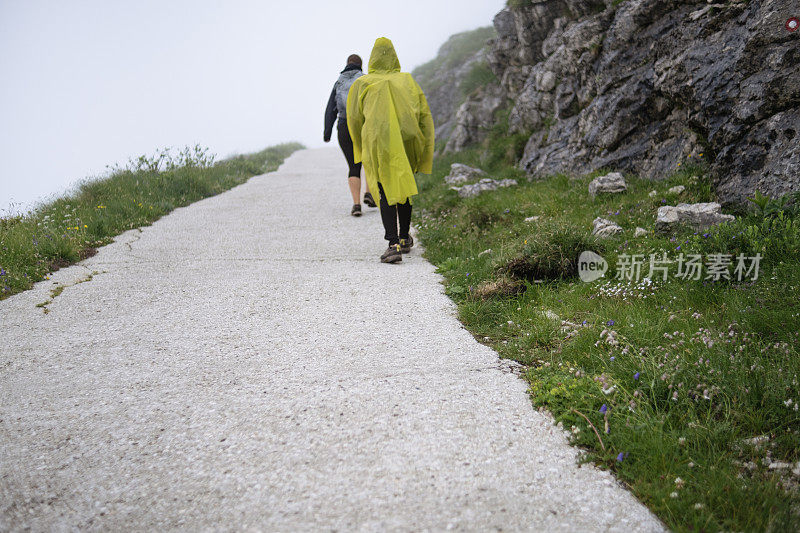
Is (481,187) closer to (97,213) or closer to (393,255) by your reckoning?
(393,255)

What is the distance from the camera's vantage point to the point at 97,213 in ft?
25.1

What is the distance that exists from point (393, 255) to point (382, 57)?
7.93ft

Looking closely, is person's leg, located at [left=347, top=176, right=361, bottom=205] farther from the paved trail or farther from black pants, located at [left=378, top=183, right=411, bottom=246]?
the paved trail

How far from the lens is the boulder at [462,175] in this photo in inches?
379

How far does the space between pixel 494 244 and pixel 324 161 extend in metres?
13.2

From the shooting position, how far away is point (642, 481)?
2.17m

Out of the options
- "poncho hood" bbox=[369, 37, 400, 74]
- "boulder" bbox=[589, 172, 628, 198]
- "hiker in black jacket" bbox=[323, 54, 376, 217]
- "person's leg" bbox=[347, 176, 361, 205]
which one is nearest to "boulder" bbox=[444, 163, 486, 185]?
"person's leg" bbox=[347, 176, 361, 205]

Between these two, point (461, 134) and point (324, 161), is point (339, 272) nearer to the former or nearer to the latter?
point (461, 134)

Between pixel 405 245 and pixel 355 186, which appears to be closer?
pixel 405 245

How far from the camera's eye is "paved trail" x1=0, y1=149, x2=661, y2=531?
2084 mm

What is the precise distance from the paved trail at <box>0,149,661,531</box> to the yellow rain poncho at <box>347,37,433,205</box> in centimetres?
127

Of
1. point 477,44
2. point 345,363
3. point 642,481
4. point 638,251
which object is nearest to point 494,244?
point 638,251

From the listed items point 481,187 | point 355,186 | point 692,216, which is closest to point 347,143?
point 355,186

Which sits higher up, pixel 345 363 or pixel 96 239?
pixel 96 239
